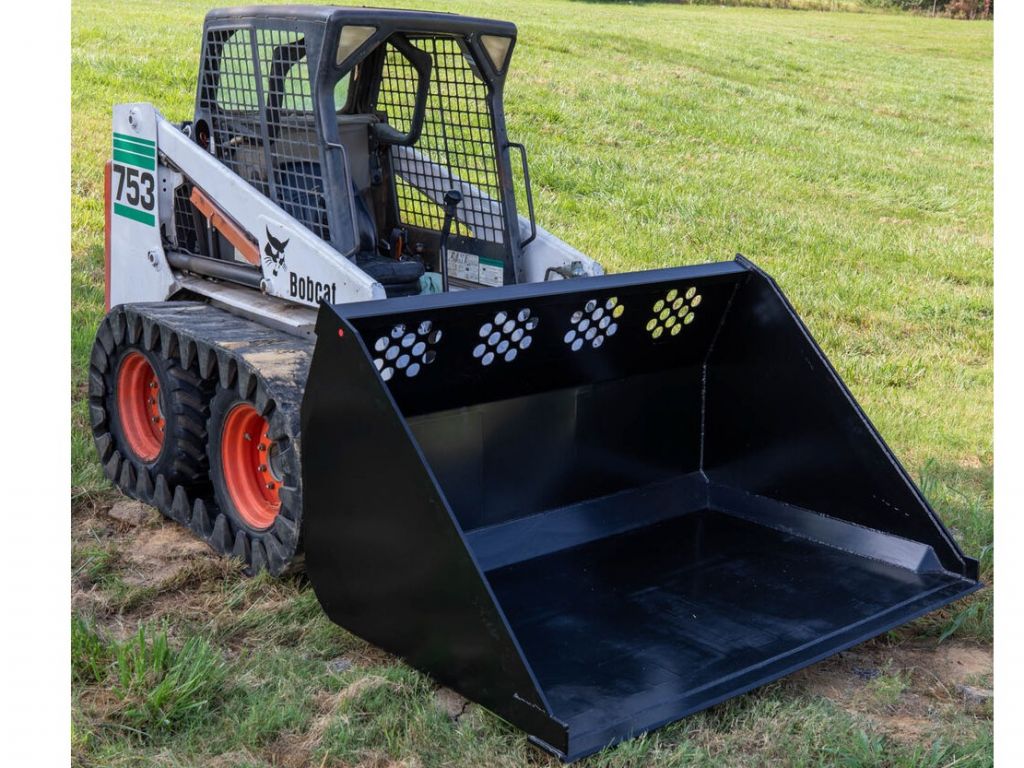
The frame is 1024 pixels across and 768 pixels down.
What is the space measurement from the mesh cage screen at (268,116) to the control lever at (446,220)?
47 centimetres

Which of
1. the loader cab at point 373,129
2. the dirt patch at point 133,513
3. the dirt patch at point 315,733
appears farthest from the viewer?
the dirt patch at point 133,513

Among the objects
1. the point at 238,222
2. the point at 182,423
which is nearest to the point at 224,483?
the point at 182,423

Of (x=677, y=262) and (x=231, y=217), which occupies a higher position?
(x=231, y=217)

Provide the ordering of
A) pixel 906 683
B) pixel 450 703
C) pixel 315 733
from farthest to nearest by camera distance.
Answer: pixel 906 683, pixel 450 703, pixel 315 733

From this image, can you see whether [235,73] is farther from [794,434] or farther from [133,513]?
[794,434]

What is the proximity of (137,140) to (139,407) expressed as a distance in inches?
43.0

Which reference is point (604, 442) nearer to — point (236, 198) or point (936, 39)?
point (236, 198)

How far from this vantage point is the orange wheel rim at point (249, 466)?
14.0ft

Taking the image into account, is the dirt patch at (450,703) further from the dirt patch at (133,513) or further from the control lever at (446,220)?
the control lever at (446,220)

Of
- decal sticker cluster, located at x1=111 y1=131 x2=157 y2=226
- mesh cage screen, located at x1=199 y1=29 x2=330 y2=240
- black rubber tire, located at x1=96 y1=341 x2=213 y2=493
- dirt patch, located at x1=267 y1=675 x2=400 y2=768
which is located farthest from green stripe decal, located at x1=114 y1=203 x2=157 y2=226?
dirt patch, located at x1=267 y1=675 x2=400 y2=768

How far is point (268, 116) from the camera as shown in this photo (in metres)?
4.59

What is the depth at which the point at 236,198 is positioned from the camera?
4.59m

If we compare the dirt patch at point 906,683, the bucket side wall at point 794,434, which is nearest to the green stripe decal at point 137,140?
the bucket side wall at point 794,434

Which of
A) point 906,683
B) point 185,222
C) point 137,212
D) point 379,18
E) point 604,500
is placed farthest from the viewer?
point 137,212
